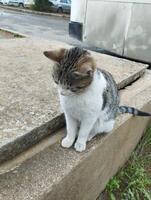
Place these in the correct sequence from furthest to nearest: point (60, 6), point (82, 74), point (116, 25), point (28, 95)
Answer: point (60, 6)
point (116, 25)
point (28, 95)
point (82, 74)

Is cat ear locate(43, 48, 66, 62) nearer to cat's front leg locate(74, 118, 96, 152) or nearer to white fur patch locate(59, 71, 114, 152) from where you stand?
white fur patch locate(59, 71, 114, 152)

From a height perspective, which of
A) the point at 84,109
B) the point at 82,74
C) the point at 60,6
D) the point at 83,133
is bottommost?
the point at 60,6

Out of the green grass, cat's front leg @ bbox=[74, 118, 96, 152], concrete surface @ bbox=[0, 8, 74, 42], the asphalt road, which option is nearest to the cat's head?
cat's front leg @ bbox=[74, 118, 96, 152]

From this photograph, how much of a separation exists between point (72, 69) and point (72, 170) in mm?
569

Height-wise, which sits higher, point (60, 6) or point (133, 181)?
point (133, 181)

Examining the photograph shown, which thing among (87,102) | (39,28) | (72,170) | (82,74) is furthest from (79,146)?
(39,28)

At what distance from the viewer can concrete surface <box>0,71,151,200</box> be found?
1454 millimetres

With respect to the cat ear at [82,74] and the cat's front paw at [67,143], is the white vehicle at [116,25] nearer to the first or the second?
the cat's front paw at [67,143]

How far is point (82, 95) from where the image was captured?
1567mm

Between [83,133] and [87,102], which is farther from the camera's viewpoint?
[83,133]

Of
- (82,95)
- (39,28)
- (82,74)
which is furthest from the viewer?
(39,28)

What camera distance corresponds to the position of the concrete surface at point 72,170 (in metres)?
1.45

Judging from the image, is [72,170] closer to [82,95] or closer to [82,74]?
[82,95]

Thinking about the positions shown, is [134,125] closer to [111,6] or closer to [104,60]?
[104,60]
